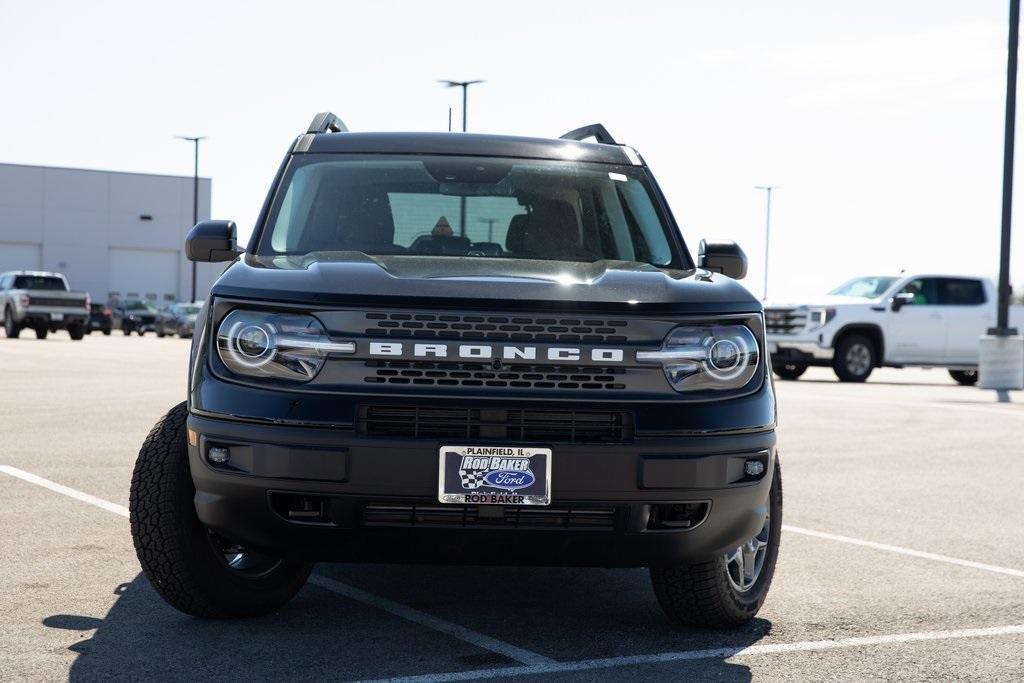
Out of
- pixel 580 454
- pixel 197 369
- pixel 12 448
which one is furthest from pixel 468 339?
pixel 12 448

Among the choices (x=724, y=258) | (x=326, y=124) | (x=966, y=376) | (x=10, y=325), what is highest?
(x=326, y=124)

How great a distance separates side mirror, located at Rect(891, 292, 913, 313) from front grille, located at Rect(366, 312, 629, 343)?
1907 cm

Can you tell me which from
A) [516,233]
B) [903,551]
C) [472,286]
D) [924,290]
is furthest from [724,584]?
[924,290]

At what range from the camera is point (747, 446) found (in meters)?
4.31

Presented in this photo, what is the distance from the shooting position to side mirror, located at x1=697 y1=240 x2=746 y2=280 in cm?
552

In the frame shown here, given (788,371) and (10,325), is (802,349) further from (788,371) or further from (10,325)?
(10,325)

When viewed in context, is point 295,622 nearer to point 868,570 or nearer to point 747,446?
point 747,446

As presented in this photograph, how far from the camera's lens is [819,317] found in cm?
2194

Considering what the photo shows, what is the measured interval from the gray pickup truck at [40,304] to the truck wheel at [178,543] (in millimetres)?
33771

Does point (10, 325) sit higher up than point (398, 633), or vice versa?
point (10, 325)

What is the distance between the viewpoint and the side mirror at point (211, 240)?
5.49 metres

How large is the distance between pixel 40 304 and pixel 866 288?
2298 centimetres

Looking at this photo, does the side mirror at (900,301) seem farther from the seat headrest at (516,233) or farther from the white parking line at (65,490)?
the seat headrest at (516,233)

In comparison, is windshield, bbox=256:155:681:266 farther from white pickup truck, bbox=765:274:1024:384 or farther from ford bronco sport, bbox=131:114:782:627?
white pickup truck, bbox=765:274:1024:384
